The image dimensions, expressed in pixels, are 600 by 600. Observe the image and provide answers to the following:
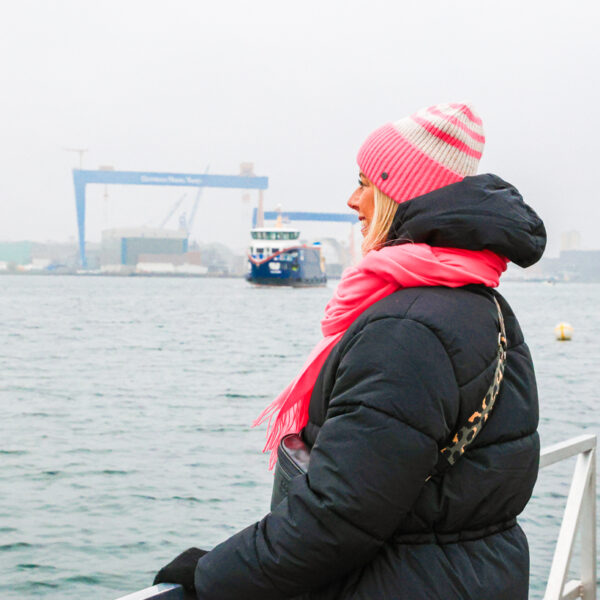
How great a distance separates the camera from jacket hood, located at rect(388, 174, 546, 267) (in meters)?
0.91

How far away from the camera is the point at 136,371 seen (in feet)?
48.0

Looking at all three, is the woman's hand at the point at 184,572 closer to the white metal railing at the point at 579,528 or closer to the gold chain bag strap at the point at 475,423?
the gold chain bag strap at the point at 475,423

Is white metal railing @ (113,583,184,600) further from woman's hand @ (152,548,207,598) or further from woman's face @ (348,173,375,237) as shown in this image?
woman's face @ (348,173,375,237)

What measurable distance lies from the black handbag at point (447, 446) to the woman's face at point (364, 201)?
200mm

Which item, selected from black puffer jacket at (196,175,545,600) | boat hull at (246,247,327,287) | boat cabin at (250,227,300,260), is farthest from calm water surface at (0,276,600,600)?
boat hull at (246,247,327,287)

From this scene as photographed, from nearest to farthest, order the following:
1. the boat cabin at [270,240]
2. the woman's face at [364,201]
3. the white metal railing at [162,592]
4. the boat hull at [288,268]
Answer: the white metal railing at [162,592] → the woman's face at [364,201] → the boat cabin at [270,240] → the boat hull at [288,268]

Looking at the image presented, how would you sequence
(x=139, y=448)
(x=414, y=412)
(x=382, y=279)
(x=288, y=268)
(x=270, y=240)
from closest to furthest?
(x=414, y=412), (x=382, y=279), (x=139, y=448), (x=270, y=240), (x=288, y=268)

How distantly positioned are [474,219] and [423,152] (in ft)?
0.41

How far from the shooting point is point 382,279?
93cm

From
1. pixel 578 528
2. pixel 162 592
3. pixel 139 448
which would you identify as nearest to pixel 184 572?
pixel 162 592

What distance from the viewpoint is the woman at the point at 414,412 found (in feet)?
2.66

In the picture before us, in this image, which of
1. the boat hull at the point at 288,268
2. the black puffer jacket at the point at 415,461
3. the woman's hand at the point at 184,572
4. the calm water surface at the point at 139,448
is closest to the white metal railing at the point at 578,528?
the black puffer jacket at the point at 415,461

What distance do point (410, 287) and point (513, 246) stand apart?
132 mm

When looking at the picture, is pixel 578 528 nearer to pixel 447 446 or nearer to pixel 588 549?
pixel 588 549
